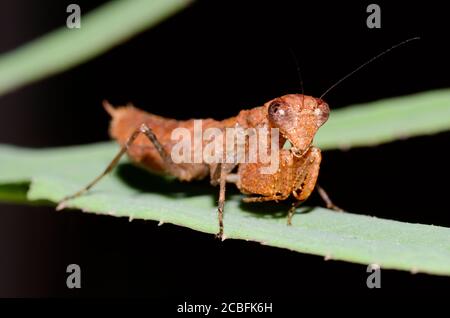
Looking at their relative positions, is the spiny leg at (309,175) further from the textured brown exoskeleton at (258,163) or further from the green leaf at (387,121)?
the green leaf at (387,121)

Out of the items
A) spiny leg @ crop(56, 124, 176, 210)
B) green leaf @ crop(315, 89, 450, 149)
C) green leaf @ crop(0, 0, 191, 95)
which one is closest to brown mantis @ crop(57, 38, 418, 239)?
spiny leg @ crop(56, 124, 176, 210)

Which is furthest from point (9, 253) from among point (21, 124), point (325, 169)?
point (325, 169)

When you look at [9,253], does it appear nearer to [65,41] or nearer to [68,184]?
[65,41]

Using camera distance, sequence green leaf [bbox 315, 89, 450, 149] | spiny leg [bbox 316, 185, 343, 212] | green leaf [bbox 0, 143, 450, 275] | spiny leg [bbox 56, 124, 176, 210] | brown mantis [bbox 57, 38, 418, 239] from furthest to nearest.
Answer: spiny leg [bbox 316, 185, 343, 212] → spiny leg [bbox 56, 124, 176, 210] → green leaf [bbox 315, 89, 450, 149] → brown mantis [bbox 57, 38, 418, 239] → green leaf [bbox 0, 143, 450, 275]

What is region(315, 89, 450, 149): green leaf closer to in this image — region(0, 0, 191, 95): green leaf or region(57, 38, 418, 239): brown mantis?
region(57, 38, 418, 239): brown mantis

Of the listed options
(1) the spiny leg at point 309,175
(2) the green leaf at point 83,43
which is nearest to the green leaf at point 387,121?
(1) the spiny leg at point 309,175

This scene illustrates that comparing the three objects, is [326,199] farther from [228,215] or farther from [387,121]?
[228,215]
